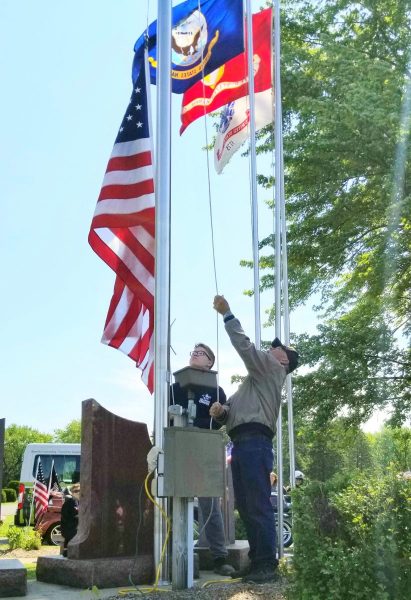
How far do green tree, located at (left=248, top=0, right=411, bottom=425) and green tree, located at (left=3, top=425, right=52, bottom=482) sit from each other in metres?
43.9

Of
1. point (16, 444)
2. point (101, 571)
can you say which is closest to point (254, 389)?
point (101, 571)

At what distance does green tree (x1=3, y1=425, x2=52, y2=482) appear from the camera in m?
62.0

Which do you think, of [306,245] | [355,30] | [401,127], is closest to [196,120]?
[401,127]

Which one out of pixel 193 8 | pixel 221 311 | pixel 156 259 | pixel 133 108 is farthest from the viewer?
pixel 193 8

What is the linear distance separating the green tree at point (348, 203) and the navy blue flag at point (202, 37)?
5.01 metres

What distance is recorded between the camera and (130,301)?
21.6 ft

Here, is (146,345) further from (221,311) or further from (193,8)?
(193,8)

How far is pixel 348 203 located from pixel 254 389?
10.8 meters

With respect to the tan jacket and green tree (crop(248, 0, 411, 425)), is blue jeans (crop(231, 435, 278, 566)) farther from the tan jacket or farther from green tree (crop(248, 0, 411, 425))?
green tree (crop(248, 0, 411, 425))

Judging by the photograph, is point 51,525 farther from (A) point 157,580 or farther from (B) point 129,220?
(A) point 157,580

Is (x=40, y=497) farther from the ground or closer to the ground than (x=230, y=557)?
closer to the ground

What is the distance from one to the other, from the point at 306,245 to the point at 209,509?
11.2 meters

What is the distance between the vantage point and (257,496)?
4.77m

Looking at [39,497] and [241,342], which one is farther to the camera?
[39,497]
